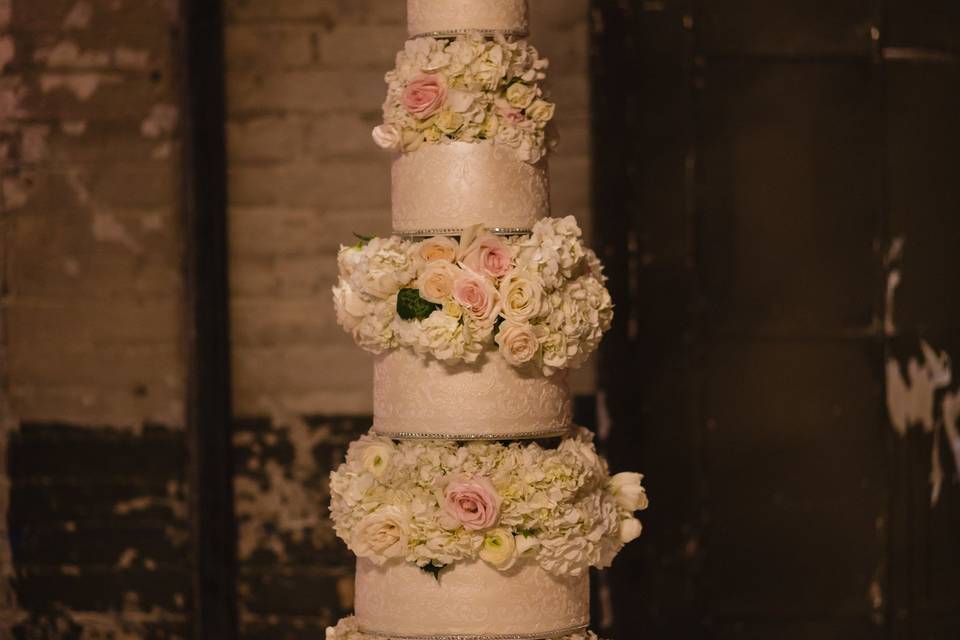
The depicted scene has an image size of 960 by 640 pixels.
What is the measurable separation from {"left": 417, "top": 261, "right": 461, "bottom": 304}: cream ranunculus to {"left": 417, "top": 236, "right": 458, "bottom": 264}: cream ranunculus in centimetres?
2

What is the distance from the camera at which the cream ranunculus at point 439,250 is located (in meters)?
2.55

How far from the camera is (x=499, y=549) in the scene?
2.51 meters

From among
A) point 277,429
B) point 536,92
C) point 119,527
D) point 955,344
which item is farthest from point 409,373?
point 955,344

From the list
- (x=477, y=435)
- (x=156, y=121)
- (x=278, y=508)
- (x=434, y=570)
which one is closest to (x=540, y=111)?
(x=477, y=435)

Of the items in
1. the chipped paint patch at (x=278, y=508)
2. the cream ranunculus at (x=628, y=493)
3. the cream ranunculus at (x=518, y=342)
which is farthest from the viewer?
the chipped paint patch at (x=278, y=508)

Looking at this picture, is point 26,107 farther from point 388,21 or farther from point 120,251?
point 388,21

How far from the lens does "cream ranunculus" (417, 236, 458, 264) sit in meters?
2.55

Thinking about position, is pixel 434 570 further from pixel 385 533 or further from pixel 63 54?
pixel 63 54

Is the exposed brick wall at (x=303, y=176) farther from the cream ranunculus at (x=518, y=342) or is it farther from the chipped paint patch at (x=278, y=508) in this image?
the cream ranunculus at (x=518, y=342)

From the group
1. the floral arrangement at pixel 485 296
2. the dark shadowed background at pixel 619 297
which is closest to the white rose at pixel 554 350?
the floral arrangement at pixel 485 296

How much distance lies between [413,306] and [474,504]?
0.36m

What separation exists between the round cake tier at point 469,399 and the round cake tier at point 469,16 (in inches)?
23.0

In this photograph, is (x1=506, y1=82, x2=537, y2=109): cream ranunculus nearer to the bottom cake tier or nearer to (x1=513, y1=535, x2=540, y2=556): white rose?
(x1=513, y1=535, x2=540, y2=556): white rose

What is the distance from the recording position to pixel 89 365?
405 cm
